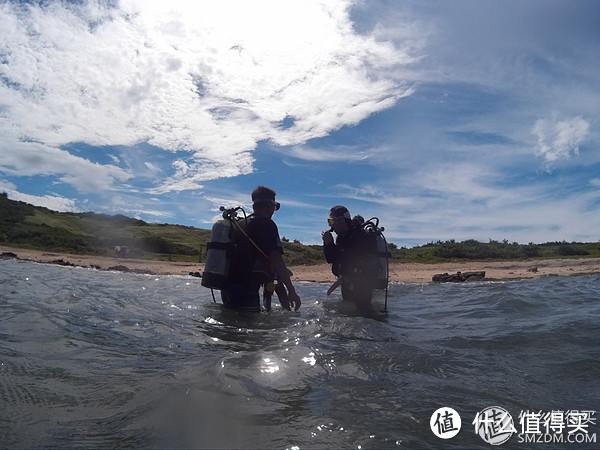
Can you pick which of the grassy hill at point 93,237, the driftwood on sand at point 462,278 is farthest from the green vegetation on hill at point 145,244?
the driftwood on sand at point 462,278

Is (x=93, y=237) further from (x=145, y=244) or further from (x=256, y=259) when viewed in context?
(x=256, y=259)

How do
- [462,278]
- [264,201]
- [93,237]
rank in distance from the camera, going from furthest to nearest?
[93,237]
[462,278]
[264,201]


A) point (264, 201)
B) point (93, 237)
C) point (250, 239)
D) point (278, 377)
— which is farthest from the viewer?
point (93, 237)

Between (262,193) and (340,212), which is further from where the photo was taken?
(340,212)

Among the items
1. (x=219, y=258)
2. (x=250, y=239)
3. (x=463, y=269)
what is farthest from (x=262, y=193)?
(x=463, y=269)

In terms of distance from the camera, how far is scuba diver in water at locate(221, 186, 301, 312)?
588cm

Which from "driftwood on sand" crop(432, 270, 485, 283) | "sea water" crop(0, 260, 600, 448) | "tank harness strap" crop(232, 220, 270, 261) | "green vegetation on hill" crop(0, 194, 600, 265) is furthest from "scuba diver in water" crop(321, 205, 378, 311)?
"green vegetation on hill" crop(0, 194, 600, 265)

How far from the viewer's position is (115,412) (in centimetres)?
252

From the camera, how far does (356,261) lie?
7223mm

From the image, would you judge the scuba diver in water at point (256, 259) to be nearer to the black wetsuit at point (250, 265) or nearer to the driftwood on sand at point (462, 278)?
the black wetsuit at point (250, 265)

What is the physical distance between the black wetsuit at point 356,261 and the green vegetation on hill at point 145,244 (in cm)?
1636

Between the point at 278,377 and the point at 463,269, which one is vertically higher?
the point at 463,269

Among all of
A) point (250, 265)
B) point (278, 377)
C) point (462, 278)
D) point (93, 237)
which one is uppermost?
point (93, 237)

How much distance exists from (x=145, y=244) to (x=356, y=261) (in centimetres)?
3130
